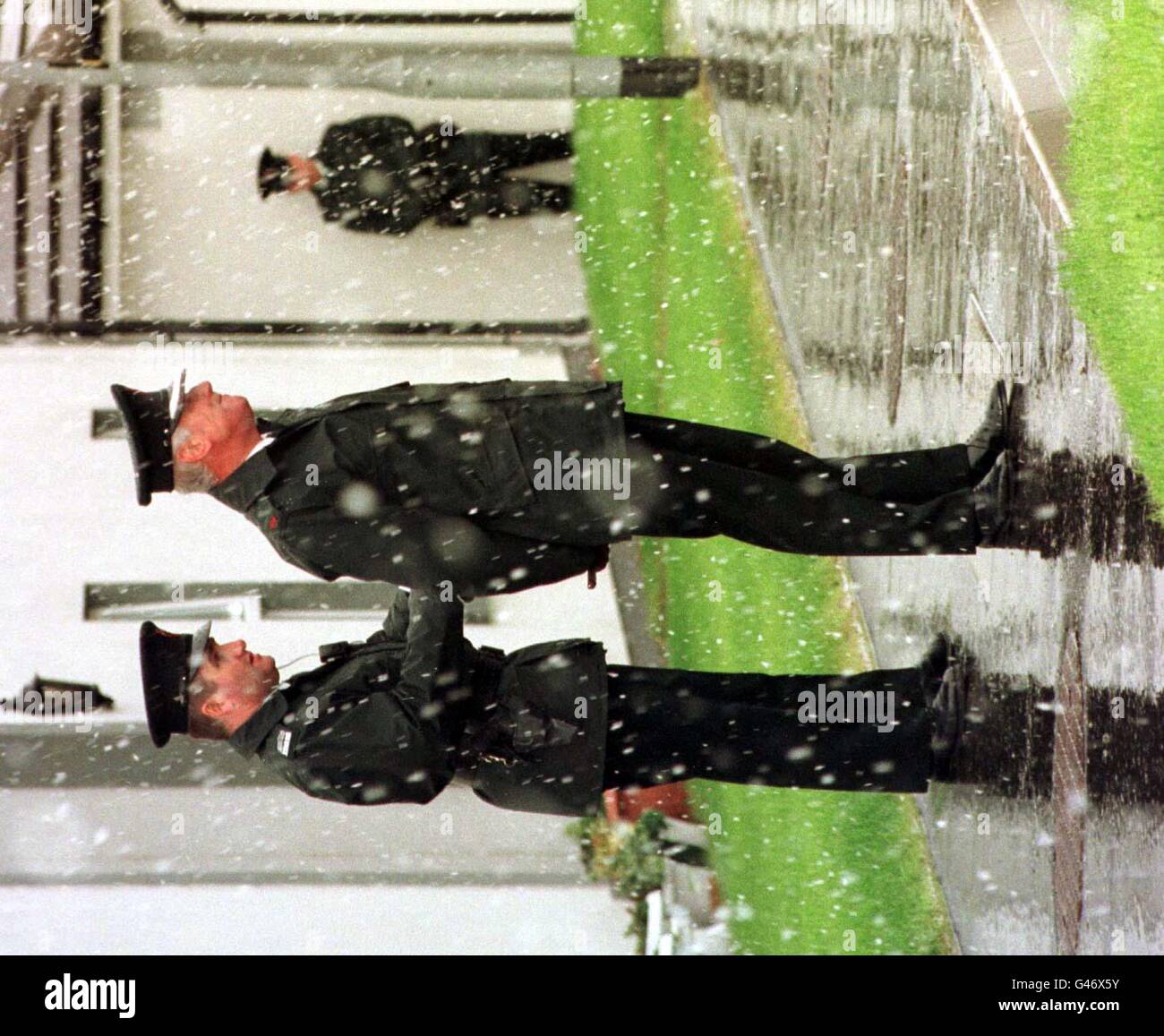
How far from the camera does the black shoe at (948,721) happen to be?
13.7 ft

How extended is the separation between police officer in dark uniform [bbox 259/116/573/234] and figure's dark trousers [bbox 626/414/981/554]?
6.01 m

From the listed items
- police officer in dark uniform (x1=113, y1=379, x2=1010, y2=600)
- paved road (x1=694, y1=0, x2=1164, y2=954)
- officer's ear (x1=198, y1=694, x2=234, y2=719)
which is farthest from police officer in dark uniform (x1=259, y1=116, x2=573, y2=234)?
officer's ear (x1=198, y1=694, x2=234, y2=719)

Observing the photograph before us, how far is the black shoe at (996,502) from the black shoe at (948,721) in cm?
46

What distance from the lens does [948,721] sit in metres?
4.17

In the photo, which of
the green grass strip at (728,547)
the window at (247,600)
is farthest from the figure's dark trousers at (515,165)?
the window at (247,600)

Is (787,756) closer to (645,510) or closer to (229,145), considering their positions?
(645,510)

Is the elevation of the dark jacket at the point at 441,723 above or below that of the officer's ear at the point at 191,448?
below

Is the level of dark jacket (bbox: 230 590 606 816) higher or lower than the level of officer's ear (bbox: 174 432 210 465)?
lower

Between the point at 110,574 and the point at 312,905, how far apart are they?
2.20 metres

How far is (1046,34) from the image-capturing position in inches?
166

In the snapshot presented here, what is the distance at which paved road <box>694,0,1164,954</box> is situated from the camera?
3598 mm

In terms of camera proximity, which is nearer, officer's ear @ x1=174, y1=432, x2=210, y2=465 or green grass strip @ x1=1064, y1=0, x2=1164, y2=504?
green grass strip @ x1=1064, y1=0, x2=1164, y2=504

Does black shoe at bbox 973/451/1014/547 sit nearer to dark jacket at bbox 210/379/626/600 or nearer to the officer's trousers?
dark jacket at bbox 210/379/626/600

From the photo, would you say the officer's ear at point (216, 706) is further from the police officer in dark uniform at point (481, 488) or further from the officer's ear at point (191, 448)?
the officer's ear at point (191, 448)
